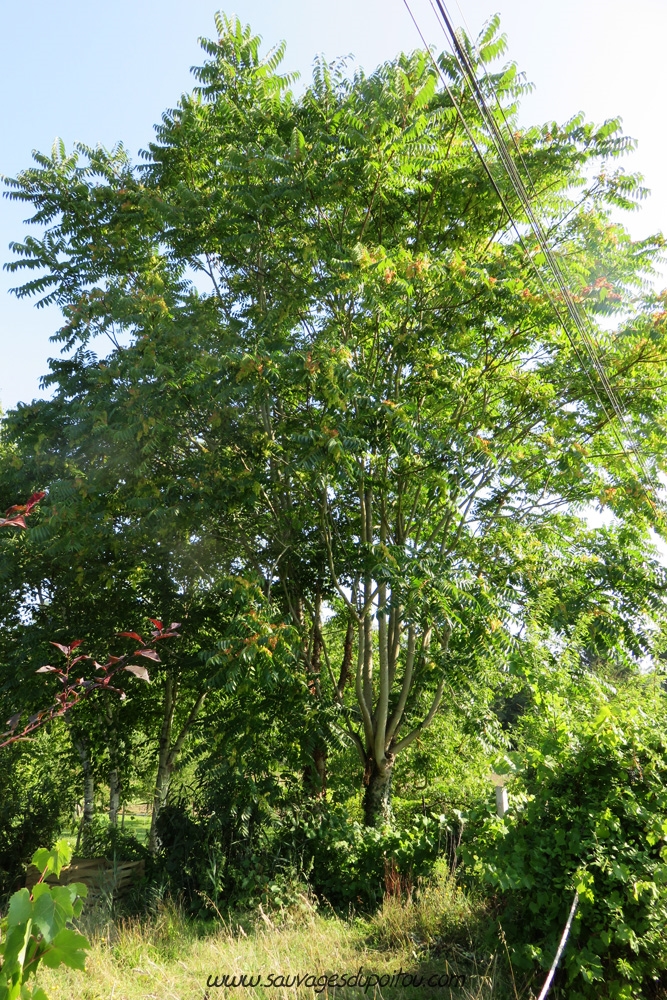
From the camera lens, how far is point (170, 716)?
40.0 ft

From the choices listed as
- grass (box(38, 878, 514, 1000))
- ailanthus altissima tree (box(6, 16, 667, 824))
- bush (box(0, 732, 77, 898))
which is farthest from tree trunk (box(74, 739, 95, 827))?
grass (box(38, 878, 514, 1000))

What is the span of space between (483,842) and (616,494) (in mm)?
5162

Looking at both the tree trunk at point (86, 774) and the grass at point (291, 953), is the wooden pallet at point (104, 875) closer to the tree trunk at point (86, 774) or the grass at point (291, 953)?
the grass at point (291, 953)

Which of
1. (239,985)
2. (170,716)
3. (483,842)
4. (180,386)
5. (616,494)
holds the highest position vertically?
(180,386)

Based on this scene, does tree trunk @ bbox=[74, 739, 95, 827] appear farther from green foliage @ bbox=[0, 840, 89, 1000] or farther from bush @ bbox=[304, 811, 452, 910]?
green foliage @ bbox=[0, 840, 89, 1000]

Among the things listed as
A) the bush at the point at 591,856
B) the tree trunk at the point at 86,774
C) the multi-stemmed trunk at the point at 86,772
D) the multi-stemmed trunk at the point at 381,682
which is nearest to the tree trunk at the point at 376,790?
the multi-stemmed trunk at the point at 381,682

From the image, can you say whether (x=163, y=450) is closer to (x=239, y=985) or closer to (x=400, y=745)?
(x=400, y=745)

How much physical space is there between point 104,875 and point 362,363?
6458 millimetres

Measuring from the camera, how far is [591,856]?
3.92m


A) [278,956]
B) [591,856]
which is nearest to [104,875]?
[278,956]

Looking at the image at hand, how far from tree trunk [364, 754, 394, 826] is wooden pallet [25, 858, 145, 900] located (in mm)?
2759

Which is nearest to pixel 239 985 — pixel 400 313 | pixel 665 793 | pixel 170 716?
pixel 665 793

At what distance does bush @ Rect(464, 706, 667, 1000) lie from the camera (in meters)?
3.67

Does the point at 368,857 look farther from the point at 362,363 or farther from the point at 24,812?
the point at 24,812
